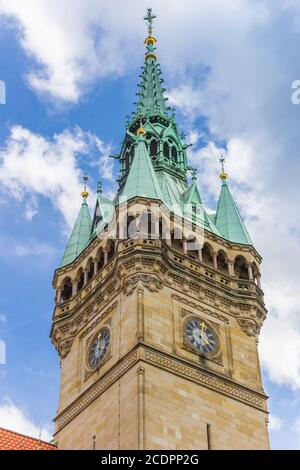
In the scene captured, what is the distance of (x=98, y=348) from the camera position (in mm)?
38938

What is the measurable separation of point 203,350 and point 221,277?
467 centimetres

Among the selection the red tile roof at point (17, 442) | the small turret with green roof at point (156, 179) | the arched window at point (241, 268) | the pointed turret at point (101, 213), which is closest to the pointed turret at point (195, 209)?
the small turret with green roof at point (156, 179)

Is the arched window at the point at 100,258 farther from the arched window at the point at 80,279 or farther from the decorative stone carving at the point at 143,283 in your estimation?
the decorative stone carving at the point at 143,283

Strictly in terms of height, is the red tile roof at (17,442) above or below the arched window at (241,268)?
below

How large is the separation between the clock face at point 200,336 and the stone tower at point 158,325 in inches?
2.0

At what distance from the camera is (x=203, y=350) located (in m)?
38.2

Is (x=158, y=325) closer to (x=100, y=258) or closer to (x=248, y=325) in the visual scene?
(x=248, y=325)

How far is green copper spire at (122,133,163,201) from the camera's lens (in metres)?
42.4

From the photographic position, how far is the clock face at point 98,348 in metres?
38.4

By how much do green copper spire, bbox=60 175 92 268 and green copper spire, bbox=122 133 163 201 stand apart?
3670mm

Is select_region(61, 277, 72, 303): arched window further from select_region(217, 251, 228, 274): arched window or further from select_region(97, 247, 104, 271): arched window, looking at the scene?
select_region(217, 251, 228, 274): arched window

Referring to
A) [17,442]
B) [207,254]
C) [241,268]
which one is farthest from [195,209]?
[17,442]
